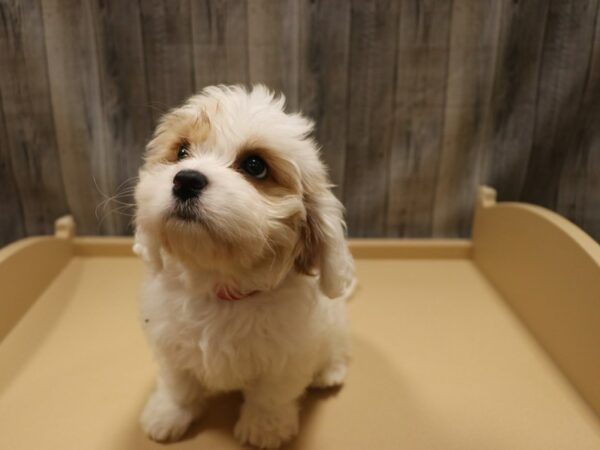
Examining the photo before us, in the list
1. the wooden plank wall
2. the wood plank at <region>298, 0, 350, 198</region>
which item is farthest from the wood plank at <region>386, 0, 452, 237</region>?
the wood plank at <region>298, 0, 350, 198</region>

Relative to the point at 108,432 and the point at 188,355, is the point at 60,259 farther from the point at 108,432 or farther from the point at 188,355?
the point at 188,355

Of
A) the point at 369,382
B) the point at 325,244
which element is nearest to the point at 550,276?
the point at 369,382

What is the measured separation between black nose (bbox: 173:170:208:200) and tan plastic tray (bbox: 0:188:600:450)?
553 millimetres

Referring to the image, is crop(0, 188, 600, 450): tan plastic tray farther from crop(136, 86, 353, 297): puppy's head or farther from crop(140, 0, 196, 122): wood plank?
crop(140, 0, 196, 122): wood plank

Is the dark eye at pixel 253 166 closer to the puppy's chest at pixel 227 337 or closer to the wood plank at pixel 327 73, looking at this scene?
the puppy's chest at pixel 227 337

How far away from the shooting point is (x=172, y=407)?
1.06 metres

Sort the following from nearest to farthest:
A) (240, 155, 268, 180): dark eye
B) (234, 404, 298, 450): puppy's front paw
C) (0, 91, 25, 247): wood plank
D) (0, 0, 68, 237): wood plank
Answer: (240, 155, 268, 180): dark eye → (234, 404, 298, 450): puppy's front paw → (0, 0, 68, 237): wood plank → (0, 91, 25, 247): wood plank

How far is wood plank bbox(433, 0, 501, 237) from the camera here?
1564 mm

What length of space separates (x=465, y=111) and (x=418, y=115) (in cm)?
15

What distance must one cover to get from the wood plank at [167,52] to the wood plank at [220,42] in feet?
0.08

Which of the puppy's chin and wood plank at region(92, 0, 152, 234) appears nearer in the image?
the puppy's chin

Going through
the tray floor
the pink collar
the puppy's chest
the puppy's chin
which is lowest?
the tray floor

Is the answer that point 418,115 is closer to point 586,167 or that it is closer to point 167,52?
point 586,167

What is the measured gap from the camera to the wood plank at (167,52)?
1522 mm
